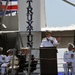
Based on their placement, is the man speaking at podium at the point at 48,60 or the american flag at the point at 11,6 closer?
the man speaking at podium at the point at 48,60

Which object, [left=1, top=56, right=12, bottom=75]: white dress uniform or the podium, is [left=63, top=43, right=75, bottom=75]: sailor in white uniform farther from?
[left=1, top=56, right=12, bottom=75]: white dress uniform

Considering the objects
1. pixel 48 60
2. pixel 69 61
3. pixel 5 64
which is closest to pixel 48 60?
pixel 48 60

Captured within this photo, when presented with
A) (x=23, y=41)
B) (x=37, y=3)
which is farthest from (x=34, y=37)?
(x=37, y=3)

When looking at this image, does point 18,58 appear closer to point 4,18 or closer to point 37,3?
point 37,3

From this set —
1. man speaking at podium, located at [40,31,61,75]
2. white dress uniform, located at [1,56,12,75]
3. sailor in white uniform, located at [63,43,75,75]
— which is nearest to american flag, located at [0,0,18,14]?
white dress uniform, located at [1,56,12,75]

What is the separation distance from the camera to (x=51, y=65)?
8.94 meters

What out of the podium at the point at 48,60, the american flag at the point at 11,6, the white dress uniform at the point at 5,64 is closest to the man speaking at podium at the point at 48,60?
the podium at the point at 48,60

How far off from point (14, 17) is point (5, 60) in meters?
7.65

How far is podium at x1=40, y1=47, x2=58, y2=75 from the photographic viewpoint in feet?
29.1

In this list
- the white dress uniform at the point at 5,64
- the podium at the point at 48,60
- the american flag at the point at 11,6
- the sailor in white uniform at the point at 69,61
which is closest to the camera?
the podium at the point at 48,60

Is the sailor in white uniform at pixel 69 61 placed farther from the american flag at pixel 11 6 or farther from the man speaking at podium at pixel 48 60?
the american flag at pixel 11 6

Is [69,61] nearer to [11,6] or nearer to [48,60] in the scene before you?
[48,60]

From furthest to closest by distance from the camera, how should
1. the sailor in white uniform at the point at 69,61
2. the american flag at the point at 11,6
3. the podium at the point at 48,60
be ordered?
the american flag at the point at 11,6 < the sailor in white uniform at the point at 69,61 < the podium at the point at 48,60

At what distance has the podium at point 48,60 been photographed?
8.88 m
